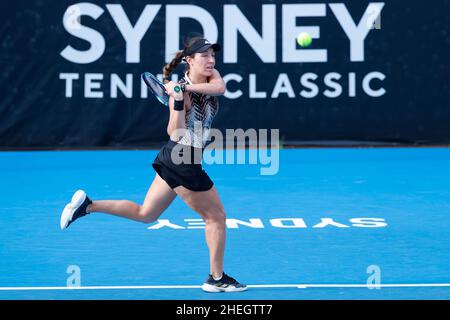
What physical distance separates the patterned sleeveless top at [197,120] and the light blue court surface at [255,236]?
966 mm

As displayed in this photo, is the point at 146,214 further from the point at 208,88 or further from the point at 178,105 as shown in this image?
the point at 208,88

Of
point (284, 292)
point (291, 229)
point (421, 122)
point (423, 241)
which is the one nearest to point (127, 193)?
point (291, 229)

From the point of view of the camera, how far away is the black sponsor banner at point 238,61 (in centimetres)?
1509

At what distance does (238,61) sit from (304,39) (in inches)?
39.6

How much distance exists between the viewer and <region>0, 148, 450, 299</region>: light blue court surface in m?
6.88

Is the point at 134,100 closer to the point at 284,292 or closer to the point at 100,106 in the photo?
the point at 100,106

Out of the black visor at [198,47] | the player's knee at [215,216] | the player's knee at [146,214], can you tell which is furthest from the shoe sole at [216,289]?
the black visor at [198,47]

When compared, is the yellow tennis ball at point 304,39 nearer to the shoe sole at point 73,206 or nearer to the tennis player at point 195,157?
the tennis player at point 195,157

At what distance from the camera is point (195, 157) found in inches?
265

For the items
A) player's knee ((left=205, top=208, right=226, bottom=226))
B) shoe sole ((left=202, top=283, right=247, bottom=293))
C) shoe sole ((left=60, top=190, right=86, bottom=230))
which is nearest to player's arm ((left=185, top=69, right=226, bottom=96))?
player's knee ((left=205, top=208, right=226, bottom=226))

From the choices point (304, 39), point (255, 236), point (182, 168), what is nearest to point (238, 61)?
point (304, 39)

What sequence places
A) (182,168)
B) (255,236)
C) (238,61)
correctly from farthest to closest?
(238,61)
(255,236)
(182,168)

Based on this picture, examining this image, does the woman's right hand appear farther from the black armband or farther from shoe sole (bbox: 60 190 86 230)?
shoe sole (bbox: 60 190 86 230)

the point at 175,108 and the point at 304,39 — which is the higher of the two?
the point at 304,39
